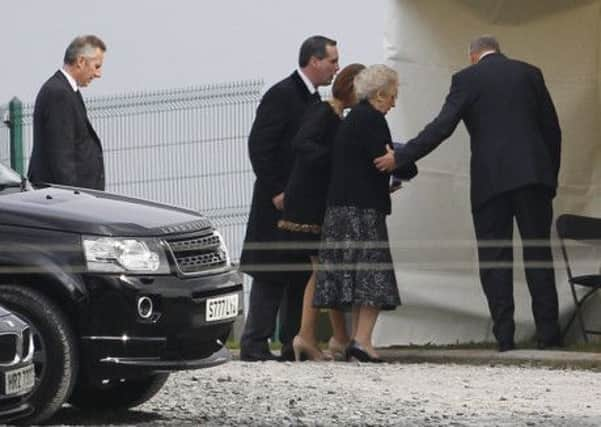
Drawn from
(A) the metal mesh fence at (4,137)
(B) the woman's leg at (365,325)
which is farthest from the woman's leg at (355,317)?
(A) the metal mesh fence at (4,137)

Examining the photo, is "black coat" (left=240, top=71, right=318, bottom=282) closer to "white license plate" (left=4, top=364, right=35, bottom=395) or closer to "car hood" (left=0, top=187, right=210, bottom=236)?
"car hood" (left=0, top=187, right=210, bottom=236)

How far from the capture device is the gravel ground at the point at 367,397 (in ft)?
36.9

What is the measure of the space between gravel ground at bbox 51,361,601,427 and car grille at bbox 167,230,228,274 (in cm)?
68

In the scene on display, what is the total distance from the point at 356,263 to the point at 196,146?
3218 millimetres

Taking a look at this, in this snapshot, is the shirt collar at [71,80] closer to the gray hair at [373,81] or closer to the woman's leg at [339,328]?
the gray hair at [373,81]

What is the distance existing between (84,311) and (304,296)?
12.9 feet

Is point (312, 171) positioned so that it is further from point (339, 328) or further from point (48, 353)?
point (48, 353)

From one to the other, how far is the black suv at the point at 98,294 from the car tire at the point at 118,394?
46 centimetres

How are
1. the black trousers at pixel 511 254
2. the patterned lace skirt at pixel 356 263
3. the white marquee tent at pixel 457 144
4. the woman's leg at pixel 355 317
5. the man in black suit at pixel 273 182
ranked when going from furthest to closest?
the white marquee tent at pixel 457 144 → the black trousers at pixel 511 254 → the man in black suit at pixel 273 182 → the woman's leg at pixel 355 317 → the patterned lace skirt at pixel 356 263

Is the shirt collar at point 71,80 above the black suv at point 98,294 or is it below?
above

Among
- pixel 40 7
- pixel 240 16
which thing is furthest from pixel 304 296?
pixel 40 7

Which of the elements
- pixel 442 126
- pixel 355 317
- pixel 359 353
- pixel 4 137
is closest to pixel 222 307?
pixel 359 353

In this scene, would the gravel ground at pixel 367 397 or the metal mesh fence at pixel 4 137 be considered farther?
the metal mesh fence at pixel 4 137

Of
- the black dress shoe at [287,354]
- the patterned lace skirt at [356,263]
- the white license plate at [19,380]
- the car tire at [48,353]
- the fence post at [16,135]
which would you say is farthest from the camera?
the fence post at [16,135]
